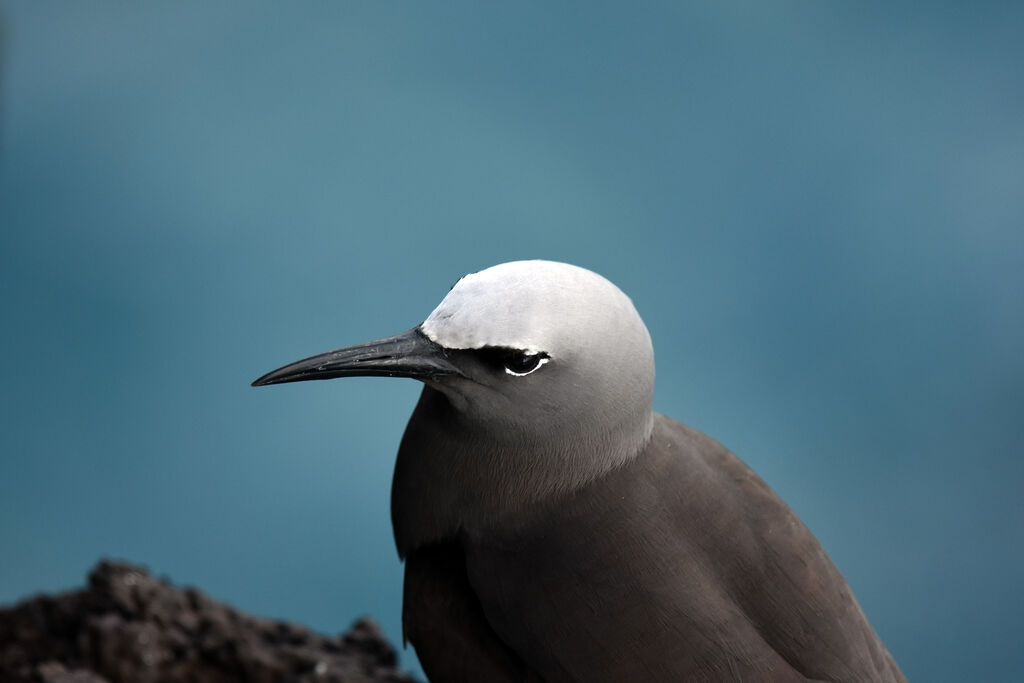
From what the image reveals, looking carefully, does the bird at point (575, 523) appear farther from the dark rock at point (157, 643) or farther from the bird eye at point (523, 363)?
the dark rock at point (157, 643)

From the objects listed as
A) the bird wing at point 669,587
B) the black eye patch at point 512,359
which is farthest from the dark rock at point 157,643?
the black eye patch at point 512,359

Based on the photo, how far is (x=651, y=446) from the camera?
4.68 feet

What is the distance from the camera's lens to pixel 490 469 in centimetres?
138

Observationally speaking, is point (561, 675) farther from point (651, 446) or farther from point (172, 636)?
point (172, 636)

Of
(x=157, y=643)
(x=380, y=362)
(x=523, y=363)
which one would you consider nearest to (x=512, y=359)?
(x=523, y=363)

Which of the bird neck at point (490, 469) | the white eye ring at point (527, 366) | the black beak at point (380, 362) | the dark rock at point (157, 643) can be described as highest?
the dark rock at point (157, 643)

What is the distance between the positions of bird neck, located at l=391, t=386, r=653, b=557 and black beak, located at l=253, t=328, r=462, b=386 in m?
0.13

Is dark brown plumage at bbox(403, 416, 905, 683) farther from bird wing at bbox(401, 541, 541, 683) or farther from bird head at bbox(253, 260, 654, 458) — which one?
bird head at bbox(253, 260, 654, 458)

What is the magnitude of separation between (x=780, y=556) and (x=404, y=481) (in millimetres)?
516

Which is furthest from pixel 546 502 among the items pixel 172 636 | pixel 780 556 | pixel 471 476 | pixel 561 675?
pixel 172 636

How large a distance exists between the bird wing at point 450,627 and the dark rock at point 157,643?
0.84 m

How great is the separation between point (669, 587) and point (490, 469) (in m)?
0.27

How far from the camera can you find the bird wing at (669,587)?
1.32 meters

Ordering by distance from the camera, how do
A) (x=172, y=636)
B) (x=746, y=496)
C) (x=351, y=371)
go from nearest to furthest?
(x=351, y=371)
(x=746, y=496)
(x=172, y=636)
